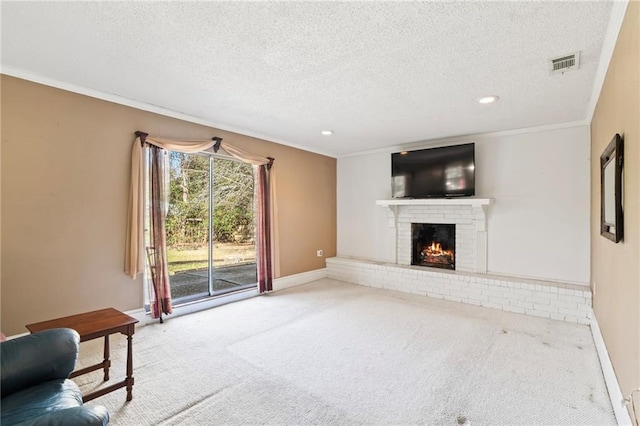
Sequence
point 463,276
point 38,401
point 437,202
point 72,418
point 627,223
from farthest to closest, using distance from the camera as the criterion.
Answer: point 437,202 < point 463,276 < point 627,223 < point 38,401 < point 72,418

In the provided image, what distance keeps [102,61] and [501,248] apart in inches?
201

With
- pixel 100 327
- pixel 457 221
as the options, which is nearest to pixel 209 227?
pixel 100 327

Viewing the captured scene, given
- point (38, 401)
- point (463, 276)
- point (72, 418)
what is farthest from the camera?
point (463, 276)

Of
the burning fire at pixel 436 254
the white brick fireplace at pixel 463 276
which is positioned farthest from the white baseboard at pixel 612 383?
the burning fire at pixel 436 254

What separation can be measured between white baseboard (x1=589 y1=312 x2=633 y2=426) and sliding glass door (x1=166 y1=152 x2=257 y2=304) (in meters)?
4.00

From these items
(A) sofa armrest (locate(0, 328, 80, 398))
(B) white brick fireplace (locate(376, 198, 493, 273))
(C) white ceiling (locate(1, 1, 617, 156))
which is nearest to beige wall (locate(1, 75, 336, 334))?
(C) white ceiling (locate(1, 1, 617, 156))

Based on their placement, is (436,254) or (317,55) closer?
(317,55)

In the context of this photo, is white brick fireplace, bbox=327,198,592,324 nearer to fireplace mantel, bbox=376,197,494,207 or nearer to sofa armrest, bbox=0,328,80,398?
fireplace mantel, bbox=376,197,494,207

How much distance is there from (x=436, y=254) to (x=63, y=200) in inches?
199

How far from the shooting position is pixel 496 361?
260 cm

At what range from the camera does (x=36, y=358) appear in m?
1.53

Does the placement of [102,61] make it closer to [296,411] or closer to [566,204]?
[296,411]

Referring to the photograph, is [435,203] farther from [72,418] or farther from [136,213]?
[72,418]

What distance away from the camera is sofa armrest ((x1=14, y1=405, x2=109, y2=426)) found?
1113 millimetres
